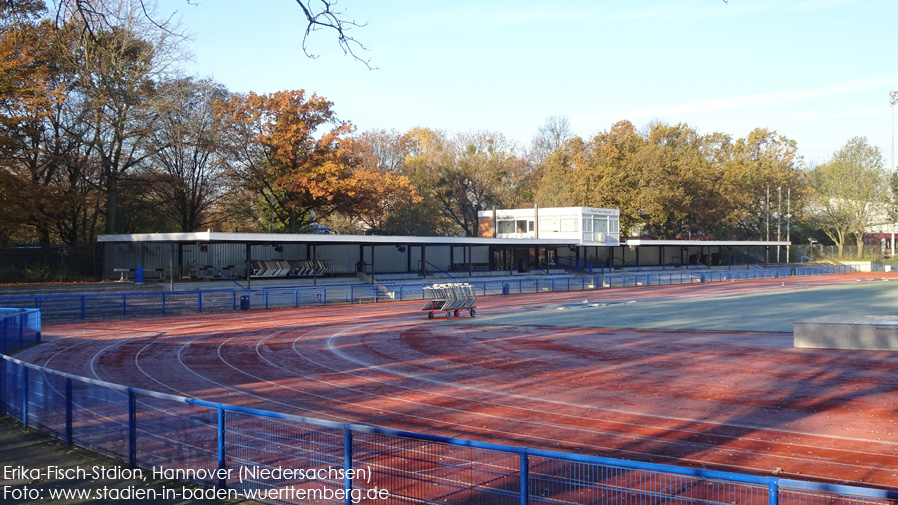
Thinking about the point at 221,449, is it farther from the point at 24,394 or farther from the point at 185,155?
the point at 185,155

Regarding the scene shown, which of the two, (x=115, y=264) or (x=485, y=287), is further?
(x=485, y=287)

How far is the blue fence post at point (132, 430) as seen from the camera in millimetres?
8492

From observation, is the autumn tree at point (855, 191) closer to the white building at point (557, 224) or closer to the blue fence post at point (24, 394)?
the white building at point (557, 224)

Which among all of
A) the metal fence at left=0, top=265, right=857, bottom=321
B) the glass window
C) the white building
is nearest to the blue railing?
the metal fence at left=0, top=265, right=857, bottom=321

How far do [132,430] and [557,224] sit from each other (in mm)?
58512

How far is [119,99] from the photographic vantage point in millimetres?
41125

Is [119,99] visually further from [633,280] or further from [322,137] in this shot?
[633,280]

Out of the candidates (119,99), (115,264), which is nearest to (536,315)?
(115,264)

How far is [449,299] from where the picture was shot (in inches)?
1201

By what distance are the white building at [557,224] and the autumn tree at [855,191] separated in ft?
145

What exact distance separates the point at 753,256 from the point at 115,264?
77706 mm

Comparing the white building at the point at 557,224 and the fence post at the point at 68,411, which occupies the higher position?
the white building at the point at 557,224

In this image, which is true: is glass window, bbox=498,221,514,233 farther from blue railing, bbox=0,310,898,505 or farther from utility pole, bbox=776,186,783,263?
blue railing, bbox=0,310,898,505

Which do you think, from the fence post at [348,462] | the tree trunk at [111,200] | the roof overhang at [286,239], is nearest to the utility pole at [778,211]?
the roof overhang at [286,239]
